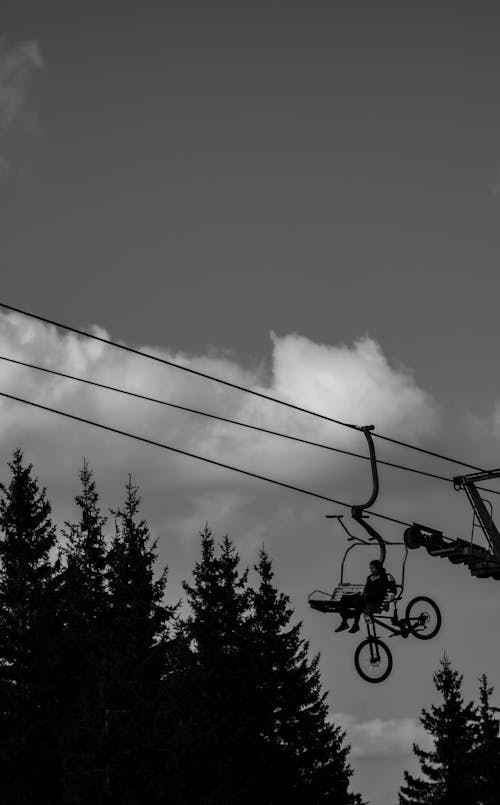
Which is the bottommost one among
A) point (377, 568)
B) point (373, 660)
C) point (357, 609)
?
point (373, 660)

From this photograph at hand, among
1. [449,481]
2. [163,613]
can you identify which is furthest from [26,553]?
[449,481]

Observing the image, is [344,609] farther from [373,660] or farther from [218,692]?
[218,692]

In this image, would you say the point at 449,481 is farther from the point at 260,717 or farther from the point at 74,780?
Answer: the point at 260,717

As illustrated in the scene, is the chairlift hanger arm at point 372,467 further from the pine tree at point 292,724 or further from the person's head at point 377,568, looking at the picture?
the pine tree at point 292,724

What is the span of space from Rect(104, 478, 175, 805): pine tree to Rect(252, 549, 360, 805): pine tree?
580 cm

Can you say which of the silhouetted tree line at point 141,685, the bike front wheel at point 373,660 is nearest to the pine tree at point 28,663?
the silhouetted tree line at point 141,685

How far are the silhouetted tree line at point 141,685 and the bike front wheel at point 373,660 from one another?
58.2ft

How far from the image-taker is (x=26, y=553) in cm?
5203

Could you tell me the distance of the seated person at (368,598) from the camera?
2395cm

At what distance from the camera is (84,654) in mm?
49219

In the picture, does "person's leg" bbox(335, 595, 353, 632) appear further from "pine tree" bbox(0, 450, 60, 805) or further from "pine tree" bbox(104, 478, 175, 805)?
"pine tree" bbox(0, 450, 60, 805)

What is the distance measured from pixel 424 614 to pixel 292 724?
29.7 meters

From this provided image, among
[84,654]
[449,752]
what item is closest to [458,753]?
[449,752]

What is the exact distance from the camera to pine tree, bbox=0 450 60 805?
146 ft
